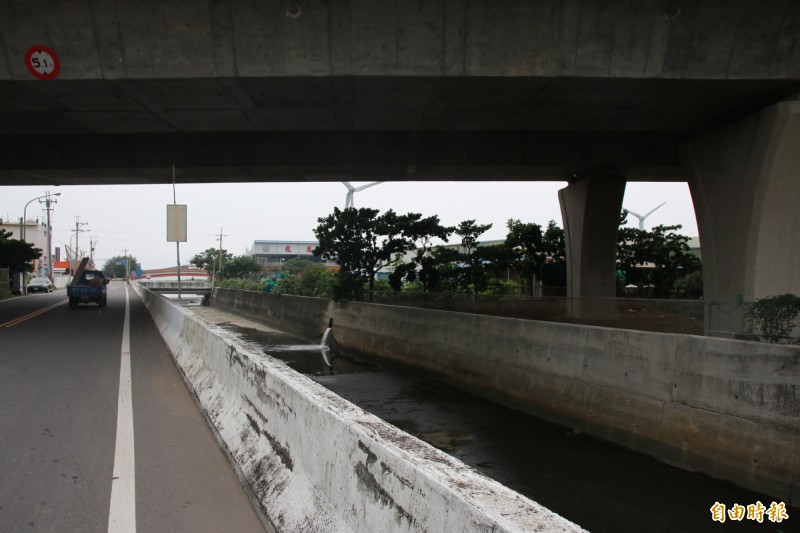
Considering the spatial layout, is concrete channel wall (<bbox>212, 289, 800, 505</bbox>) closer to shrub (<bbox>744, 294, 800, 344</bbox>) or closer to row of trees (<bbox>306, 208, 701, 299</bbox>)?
shrub (<bbox>744, 294, 800, 344</bbox>)

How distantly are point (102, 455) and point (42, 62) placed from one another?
32.8ft

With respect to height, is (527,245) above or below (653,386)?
above

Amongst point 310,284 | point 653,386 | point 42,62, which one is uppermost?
point 42,62

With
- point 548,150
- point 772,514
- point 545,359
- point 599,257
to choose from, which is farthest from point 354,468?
point 599,257

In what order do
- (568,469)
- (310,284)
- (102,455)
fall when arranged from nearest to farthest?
(102,455) < (568,469) < (310,284)

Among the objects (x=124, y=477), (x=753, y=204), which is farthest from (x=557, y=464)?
(x=753, y=204)

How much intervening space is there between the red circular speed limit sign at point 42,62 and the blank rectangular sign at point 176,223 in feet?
12.7

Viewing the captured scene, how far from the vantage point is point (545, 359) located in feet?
43.2

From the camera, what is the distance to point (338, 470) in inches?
143

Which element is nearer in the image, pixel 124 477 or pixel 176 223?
pixel 124 477

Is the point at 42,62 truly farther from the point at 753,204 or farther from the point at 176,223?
the point at 753,204

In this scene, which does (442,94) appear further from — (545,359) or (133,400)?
(133,400)

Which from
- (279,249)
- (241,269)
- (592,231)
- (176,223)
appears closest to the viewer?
(176,223)

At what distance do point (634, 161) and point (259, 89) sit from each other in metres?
13.4
